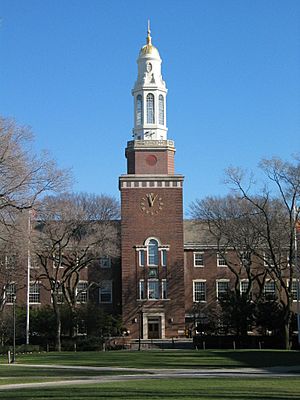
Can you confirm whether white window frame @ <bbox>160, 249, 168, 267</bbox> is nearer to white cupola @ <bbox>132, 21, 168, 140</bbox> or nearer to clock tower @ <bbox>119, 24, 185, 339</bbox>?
clock tower @ <bbox>119, 24, 185, 339</bbox>

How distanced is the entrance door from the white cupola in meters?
17.8

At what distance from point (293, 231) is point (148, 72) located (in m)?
29.4

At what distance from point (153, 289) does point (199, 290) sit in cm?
702

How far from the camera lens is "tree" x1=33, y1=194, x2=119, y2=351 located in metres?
60.7

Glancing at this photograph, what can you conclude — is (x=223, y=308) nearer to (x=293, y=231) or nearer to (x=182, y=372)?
(x=293, y=231)

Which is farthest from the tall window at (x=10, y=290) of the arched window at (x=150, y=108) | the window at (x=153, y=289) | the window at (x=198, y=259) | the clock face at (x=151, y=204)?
the arched window at (x=150, y=108)

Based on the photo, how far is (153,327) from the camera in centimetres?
7081

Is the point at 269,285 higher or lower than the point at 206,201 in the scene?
lower

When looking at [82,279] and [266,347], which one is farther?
[82,279]

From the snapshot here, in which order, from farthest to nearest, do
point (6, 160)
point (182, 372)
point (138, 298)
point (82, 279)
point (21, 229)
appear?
point (82, 279), point (138, 298), point (21, 229), point (6, 160), point (182, 372)

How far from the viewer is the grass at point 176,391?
741 inches

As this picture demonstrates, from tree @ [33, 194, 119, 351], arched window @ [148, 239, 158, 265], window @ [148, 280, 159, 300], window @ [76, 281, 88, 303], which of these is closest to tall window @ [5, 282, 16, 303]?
tree @ [33, 194, 119, 351]

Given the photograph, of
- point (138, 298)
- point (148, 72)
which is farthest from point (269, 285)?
point (148, 72)

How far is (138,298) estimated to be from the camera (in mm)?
71562
